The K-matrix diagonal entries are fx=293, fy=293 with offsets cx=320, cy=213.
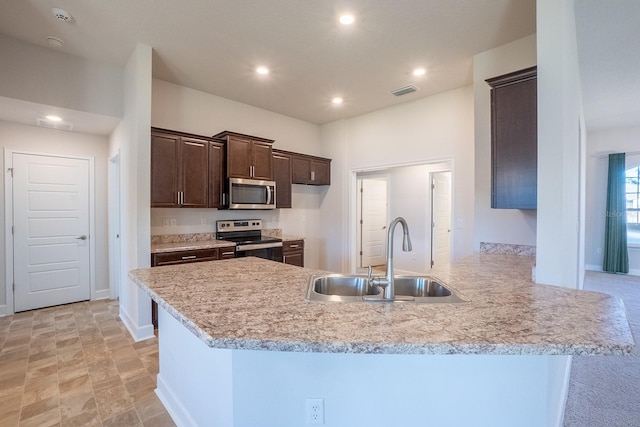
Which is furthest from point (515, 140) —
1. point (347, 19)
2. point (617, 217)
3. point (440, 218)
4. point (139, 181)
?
point (617, 217)

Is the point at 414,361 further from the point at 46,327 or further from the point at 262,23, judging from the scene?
the point at 46,327

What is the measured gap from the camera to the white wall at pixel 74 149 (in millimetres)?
3502

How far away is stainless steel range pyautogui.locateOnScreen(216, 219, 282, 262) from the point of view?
3872mm

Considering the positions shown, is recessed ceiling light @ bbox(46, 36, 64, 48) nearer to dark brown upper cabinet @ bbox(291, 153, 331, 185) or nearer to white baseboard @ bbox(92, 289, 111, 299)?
dark brown upper cabinet @ bbox(291, 153, 331, 185)

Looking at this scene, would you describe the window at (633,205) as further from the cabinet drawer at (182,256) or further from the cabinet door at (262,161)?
the cabinet drawer at (182,256)

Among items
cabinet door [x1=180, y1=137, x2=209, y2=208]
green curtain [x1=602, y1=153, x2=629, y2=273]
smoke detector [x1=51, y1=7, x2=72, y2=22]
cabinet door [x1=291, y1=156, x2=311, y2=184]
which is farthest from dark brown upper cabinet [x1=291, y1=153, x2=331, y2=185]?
green curtain [x1=602, y1=153, x2=629, y2=273]

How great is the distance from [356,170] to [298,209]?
1.23 meters

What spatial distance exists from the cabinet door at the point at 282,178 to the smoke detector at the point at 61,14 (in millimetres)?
2626

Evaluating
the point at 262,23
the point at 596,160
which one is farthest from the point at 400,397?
the point at 596,160

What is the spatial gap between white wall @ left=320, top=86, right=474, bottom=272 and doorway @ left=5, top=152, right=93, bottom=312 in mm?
3639

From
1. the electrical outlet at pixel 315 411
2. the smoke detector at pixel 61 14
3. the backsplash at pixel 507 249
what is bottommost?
the electrical outlet at pixel 315 411

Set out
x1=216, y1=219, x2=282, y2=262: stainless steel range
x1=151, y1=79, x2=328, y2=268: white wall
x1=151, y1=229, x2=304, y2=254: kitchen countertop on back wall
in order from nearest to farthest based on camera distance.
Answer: x1=151, y1=229, x2=304, y2=254: kitchen countertop on back wall
x1=151, y1=79, x2=328, y2=268: white wall
x1=216, y1=219, x2=282, y2=262: stainless steel range

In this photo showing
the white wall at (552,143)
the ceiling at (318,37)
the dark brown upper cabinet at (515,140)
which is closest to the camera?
the white wall at (552,143)

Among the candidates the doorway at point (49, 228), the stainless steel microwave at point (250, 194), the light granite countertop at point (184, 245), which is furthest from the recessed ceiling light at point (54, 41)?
the light granite countertop at point (184, 245)
